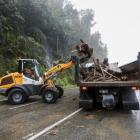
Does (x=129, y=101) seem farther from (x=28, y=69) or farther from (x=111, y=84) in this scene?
(x=28, y=69)

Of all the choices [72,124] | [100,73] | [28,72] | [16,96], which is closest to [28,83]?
[28,72]

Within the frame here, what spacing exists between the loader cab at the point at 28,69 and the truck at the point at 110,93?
3.91m

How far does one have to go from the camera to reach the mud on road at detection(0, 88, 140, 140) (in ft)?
24.3

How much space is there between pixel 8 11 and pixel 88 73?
16413mm

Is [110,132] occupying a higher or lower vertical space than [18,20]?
lower

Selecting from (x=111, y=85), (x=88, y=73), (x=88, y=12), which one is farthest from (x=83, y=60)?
(x=88, y=12)

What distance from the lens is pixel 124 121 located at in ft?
30.7

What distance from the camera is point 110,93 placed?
35.9ft

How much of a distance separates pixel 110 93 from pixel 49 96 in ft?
14.3

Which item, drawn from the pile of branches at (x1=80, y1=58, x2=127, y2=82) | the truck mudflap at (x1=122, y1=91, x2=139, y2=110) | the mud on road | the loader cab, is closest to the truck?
the truck mudflap at (x1=122, y1=91, x2=139, y2=110)

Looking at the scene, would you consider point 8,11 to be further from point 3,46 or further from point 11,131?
point 11,131

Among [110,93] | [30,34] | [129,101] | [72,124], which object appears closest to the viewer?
[72,124]

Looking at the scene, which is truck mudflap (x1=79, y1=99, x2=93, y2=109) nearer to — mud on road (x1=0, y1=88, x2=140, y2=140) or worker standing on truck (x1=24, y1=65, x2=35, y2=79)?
mud on road (x1=0, y1=88, x2=140, y2=140)

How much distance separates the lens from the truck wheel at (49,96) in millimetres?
14172
